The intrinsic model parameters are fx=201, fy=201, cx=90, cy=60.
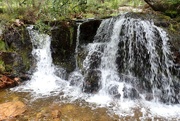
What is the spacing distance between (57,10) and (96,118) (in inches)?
113

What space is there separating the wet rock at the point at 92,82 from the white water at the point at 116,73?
0.14 meters

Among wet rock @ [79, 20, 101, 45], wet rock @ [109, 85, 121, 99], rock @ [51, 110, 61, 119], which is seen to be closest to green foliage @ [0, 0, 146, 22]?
wet rock @ [79, 20, 101, 45]

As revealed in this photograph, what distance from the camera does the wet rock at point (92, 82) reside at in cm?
677

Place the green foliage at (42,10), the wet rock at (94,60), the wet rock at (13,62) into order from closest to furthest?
the wet rock at (94,60) < the wet rock at (13,62) < the green foliage at (42,10)

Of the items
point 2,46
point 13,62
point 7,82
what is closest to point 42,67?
point 13,62

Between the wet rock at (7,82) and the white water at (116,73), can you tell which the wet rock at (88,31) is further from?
the wet rock at (7,82)

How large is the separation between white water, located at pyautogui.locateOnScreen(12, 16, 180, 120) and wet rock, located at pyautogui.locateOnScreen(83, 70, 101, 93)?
0.14m

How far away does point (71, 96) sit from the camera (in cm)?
647

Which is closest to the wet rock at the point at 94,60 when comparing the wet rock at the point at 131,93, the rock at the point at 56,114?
the wet rock at the point at 131,93

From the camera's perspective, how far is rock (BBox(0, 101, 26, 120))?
527cm

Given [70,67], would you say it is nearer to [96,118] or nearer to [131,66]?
[131,66]

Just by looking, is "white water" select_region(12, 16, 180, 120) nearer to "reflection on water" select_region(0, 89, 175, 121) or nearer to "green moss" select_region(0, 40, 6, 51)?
"reflection on water" select_region(0, 89, 175, 121)

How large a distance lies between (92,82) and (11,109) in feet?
8.75

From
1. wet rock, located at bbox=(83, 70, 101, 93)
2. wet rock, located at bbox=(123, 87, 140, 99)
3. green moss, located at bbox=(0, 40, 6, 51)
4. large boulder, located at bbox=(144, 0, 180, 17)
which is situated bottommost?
wet rock, located at bbox=(123, 87, 140, 99)
